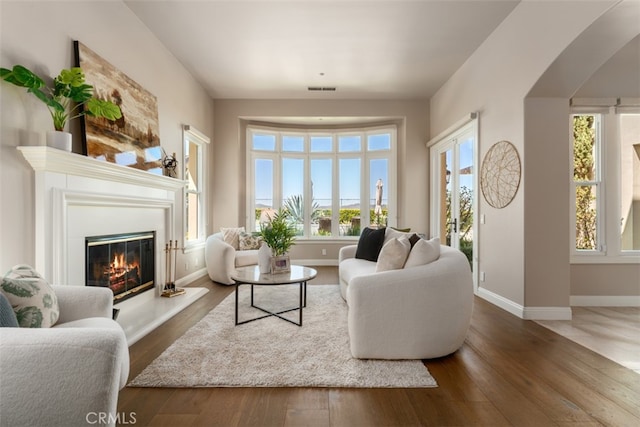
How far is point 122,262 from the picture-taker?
334 cm

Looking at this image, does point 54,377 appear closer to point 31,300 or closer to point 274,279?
point 31,300

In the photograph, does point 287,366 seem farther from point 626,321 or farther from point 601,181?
point 601,181

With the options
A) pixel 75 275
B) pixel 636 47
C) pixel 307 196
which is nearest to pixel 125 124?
pixel 75 275

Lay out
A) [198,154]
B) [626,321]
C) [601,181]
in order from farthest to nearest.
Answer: [198,154] < [601,181] < [626,321]

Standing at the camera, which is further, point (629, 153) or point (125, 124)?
point (629, 153)

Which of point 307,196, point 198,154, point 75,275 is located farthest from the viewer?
point 307,196

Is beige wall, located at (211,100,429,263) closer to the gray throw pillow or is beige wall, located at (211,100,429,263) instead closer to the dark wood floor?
the gray throw pillow

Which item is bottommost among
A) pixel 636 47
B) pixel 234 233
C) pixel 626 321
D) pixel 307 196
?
pixel 626 321

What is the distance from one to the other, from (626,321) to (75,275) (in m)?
5.12

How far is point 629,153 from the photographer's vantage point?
398 centimetres

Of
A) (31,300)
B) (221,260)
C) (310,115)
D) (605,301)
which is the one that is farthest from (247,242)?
(605,301)

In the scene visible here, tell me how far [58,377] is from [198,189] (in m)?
4.96

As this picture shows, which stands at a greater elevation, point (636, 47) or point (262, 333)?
point (636, 47)

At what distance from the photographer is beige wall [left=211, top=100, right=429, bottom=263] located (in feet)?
20.6
